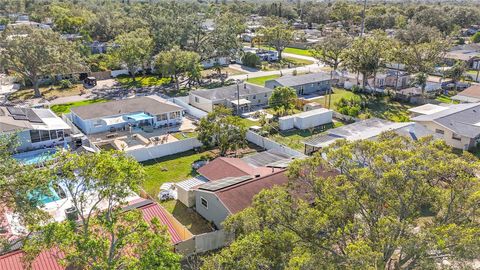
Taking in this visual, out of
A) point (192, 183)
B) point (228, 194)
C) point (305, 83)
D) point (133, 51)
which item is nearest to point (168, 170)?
point (192, 183)

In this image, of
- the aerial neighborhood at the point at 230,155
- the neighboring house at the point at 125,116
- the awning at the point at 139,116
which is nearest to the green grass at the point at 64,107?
the aerial neighborhood at the point at 230,155

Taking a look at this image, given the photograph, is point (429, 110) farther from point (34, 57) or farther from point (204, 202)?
point (34, 57)

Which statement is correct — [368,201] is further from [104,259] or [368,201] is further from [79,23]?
[79,23]

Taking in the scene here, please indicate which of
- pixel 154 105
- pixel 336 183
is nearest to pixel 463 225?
pixel 336 183

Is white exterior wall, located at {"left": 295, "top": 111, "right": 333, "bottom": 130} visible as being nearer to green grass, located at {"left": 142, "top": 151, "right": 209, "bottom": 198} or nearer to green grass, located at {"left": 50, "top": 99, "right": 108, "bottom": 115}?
green grass, located at {"left": 142, "top": 151, "right": 209, "bottom": 198}

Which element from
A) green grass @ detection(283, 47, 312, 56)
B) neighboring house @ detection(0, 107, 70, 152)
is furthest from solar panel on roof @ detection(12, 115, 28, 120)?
green grass @ detection(283, 47, 312, 56)

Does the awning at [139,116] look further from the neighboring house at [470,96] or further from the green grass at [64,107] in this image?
the neighboring house at [470,96]
